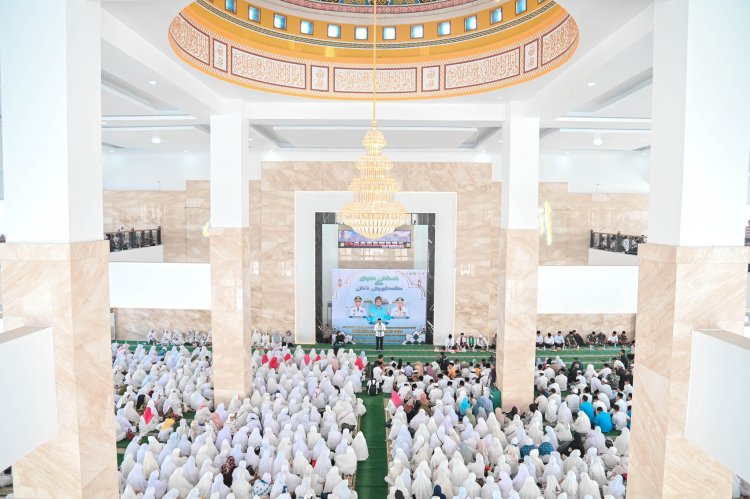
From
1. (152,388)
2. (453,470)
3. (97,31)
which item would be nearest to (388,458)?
(453,470)

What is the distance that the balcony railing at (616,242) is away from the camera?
9.80 meters

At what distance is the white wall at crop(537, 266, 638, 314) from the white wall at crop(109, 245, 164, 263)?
7.65 metres

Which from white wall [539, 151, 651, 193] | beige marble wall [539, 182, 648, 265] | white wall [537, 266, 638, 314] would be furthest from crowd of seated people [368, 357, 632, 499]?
white wall [539, 151, 651, 193]

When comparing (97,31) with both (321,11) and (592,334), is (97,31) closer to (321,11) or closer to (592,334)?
(321,11)

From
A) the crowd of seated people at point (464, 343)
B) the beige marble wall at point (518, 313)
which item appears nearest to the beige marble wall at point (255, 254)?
the crowd of seated people at point (464, 343)

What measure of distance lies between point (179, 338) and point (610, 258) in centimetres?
979

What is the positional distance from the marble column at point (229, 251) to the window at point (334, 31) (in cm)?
168

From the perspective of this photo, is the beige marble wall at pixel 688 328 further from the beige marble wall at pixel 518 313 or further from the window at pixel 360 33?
the window at pixel 360 33

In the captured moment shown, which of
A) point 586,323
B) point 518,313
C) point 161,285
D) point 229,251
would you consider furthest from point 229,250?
point 586,323

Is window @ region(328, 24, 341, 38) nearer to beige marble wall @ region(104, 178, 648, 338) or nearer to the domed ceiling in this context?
the domed ceiling

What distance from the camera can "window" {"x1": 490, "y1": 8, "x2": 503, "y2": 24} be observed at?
5891 millimetres

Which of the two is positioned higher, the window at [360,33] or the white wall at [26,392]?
the window at [360,33]

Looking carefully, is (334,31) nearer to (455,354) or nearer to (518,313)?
(518,313)

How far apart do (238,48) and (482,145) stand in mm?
5936
